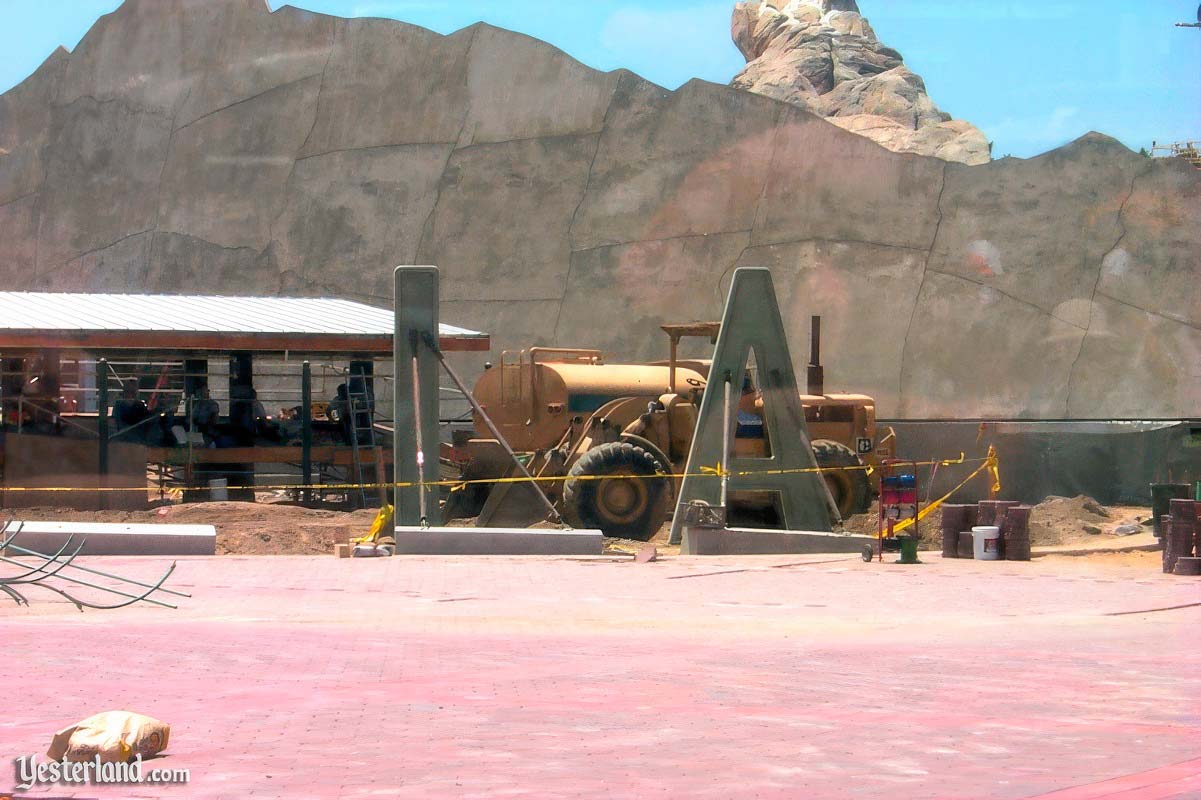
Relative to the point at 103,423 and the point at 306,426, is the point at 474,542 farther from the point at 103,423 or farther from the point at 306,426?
the point at 103,423

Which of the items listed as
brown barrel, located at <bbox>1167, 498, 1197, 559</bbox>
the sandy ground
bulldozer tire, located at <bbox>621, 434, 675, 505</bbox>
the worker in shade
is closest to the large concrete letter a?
the sandy ground

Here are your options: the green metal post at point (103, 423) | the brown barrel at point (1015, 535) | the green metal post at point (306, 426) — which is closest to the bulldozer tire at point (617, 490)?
the brown barrel at point (1015, 535)

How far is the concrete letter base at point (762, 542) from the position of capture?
16.9 metres

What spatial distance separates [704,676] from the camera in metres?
7.92

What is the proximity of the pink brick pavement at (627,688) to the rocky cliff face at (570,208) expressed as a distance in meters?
20.3

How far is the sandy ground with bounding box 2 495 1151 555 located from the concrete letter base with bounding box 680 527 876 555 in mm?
841

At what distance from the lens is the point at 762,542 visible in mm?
17109

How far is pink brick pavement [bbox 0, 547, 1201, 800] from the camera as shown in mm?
5426

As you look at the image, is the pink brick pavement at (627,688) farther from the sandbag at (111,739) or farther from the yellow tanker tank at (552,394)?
the yellow tanker tank at (552,394)

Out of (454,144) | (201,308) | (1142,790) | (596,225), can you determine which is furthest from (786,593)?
(454,144)

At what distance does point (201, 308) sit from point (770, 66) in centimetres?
2164

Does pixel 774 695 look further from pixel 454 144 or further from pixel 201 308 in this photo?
pixel 454 144

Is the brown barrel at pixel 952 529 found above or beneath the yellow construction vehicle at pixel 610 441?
beneath

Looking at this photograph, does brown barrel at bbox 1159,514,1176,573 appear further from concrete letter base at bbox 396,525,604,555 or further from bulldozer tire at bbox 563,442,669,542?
bulldozer tire at bbox 563,442,669,542
